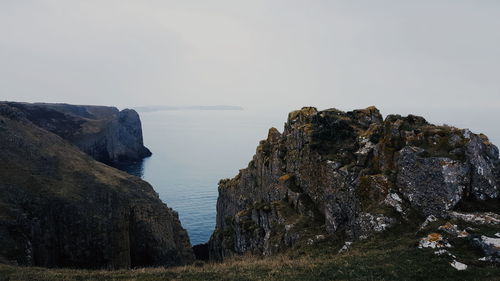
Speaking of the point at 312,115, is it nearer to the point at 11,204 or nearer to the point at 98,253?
the point at 98,253

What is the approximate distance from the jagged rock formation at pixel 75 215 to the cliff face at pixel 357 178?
1229cm

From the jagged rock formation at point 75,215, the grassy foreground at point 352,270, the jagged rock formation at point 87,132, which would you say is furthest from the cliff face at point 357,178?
the jagged rock formation at point 87,132

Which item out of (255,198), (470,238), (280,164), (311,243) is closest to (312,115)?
(280,164)

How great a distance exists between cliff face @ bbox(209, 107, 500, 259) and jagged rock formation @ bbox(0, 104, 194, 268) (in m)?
12.3

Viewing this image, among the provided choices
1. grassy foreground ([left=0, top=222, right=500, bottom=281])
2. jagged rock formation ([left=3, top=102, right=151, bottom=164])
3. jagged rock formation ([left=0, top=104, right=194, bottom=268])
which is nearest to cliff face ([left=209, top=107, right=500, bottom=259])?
grassy foreground ([left=0, top=222, right=500, bottom=281])

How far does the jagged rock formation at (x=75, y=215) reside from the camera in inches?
1793

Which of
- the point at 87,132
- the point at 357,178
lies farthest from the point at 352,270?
the point at 87,132

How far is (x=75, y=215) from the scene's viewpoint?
50.3 meters

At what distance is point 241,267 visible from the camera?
931 inches

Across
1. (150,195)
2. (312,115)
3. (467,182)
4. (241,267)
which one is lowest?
(150,195)

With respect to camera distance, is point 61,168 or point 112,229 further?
point 61,168

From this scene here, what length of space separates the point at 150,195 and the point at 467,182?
5016 cm

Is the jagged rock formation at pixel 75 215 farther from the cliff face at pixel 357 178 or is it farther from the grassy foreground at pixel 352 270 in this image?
the grassy foreground at pixel 352 270

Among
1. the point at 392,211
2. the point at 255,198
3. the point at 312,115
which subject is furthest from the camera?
the point at 255,198
